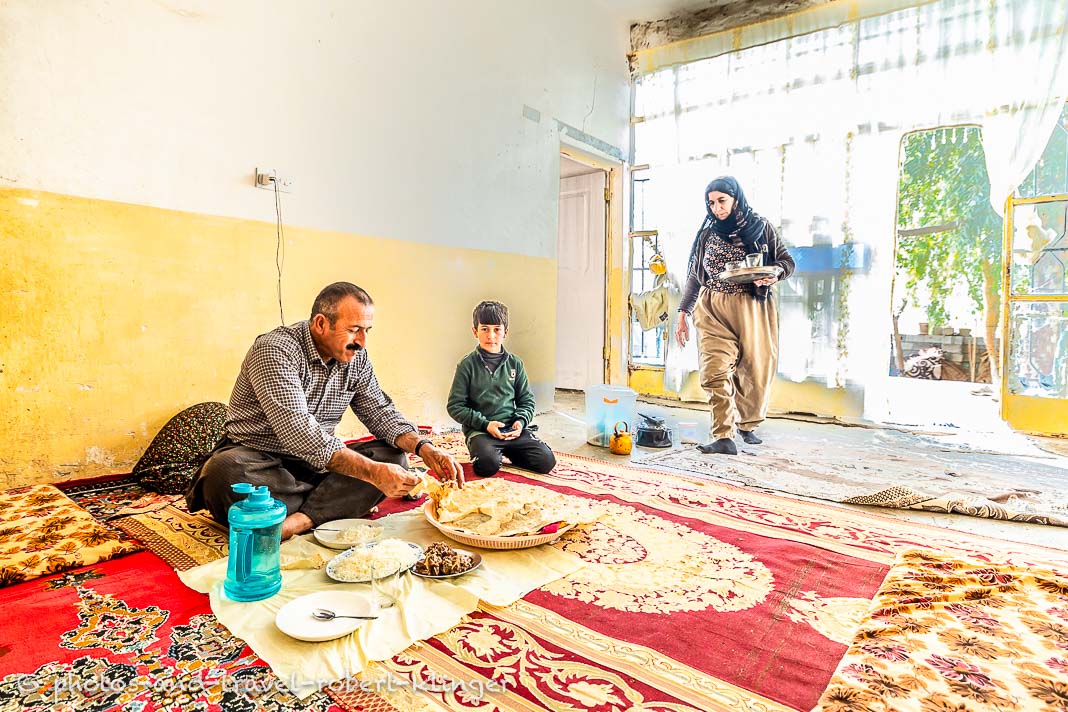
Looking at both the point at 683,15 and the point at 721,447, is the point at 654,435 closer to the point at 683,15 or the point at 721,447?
the point at 721,447

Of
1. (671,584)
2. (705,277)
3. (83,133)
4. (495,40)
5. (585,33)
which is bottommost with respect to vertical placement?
(671,584)

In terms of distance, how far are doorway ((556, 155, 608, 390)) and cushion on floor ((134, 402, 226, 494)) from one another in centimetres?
415

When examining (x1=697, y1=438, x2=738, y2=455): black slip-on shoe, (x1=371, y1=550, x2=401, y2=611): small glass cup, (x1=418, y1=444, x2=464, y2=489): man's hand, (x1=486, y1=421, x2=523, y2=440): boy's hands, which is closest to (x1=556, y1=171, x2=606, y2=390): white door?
(x1=697, y1=438, x2=738, y2=455): black slip-on shoe

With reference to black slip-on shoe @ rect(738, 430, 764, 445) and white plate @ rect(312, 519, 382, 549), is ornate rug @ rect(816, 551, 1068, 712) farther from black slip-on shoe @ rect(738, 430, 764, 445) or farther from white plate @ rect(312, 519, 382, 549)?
black slip-on shoe @ rect(738, 430, 764, 445)

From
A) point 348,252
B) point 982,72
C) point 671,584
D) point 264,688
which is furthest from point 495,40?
point 264,688

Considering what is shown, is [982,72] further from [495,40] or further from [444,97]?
[444,97]

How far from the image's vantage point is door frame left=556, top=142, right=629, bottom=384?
635 cm

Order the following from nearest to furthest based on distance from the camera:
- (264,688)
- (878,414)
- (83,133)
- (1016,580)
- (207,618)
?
(264,688)
(207,618)
(1016,580)
(83,133)
(878,414)

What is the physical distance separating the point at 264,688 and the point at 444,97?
3.95 metres

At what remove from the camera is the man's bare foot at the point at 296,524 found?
202 cm

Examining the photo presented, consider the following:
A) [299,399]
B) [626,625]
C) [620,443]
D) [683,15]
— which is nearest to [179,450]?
[299,399]

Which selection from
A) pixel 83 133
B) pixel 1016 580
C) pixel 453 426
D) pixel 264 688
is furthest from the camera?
pixel 453 426

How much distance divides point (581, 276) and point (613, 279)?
0.40 meters

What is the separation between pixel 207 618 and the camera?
1.50 m
